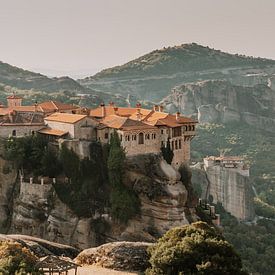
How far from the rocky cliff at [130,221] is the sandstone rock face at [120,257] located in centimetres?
2363

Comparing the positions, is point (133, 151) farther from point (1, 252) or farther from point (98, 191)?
point (1, 252)

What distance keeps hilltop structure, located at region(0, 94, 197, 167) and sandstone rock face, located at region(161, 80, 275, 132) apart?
127m

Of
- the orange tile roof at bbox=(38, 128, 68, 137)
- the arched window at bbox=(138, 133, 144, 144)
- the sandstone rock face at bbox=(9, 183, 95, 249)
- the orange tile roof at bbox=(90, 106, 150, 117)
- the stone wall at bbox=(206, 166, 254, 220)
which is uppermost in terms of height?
the orange tile roof at bbox=(90, 106, 150, 117)

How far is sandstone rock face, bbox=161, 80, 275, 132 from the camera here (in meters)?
183

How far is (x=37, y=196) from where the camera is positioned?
170 feet

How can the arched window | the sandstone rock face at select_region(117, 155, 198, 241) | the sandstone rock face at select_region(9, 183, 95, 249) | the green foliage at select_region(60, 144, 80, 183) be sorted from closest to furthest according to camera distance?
the sandstone rock face at select_region(117, 155, 198, 241) → the arched window → the green foliage at select_region(60, 144, 80, 183) → the sandstone rock face at select_region(9, 183, 95, 249)

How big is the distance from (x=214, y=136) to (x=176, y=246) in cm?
15237

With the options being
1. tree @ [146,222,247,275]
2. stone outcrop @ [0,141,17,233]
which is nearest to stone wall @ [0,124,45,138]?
stone outcrop @ [0,141,17,233]

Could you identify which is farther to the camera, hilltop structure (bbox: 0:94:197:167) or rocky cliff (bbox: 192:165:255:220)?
rocky cliff (bbox: 192:165:255:220)

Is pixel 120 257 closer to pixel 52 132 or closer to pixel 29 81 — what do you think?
pixel 52 132

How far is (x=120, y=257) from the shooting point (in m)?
24.8

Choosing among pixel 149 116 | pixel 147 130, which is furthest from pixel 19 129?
pixel 147 130

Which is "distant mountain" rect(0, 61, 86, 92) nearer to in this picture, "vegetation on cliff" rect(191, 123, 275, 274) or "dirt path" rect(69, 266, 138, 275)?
"vegetation on cliff" rect(191, 123, 275, 274)

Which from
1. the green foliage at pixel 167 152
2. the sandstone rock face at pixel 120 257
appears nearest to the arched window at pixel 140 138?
the green foliage at pixel 167 152
